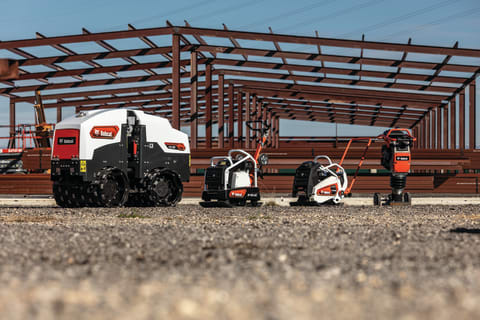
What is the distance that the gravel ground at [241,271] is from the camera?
333 centimetres

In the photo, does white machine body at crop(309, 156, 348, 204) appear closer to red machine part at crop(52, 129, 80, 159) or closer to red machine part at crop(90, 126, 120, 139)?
red machine part at crop(90, 126, 120, 139)

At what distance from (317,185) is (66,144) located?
5.83 meters

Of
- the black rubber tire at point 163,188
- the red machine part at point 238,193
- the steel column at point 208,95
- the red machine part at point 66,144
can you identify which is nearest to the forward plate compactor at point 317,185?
the red machine part at point 238,193

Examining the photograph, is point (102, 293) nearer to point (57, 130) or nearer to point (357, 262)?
point (357, 262)

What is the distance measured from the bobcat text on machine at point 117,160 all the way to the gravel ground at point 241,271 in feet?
12.2

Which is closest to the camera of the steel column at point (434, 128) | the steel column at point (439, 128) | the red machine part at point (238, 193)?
the red machine part at point (238, 193)

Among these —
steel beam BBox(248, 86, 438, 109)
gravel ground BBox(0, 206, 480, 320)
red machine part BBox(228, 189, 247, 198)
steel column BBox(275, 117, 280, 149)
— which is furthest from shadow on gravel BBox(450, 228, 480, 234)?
steel column BBox(275, 117, 280, 149)

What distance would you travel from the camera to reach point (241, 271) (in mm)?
4551

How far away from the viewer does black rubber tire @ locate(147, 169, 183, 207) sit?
13.2 meters

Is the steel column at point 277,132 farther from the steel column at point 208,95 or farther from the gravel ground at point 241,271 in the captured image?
the gravel ground at point 241,271

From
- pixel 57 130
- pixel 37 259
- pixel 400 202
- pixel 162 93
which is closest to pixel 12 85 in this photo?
pixel 162 93

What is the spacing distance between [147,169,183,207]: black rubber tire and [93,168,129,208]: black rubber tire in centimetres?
62

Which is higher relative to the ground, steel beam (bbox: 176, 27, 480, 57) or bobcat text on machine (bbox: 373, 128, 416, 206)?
steel beam (bbox: 176, 27, 480, 57)

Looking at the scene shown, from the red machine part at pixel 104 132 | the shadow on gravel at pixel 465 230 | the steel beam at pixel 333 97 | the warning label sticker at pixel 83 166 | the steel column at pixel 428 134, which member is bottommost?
the shadow on gravel at pixel 465 230
